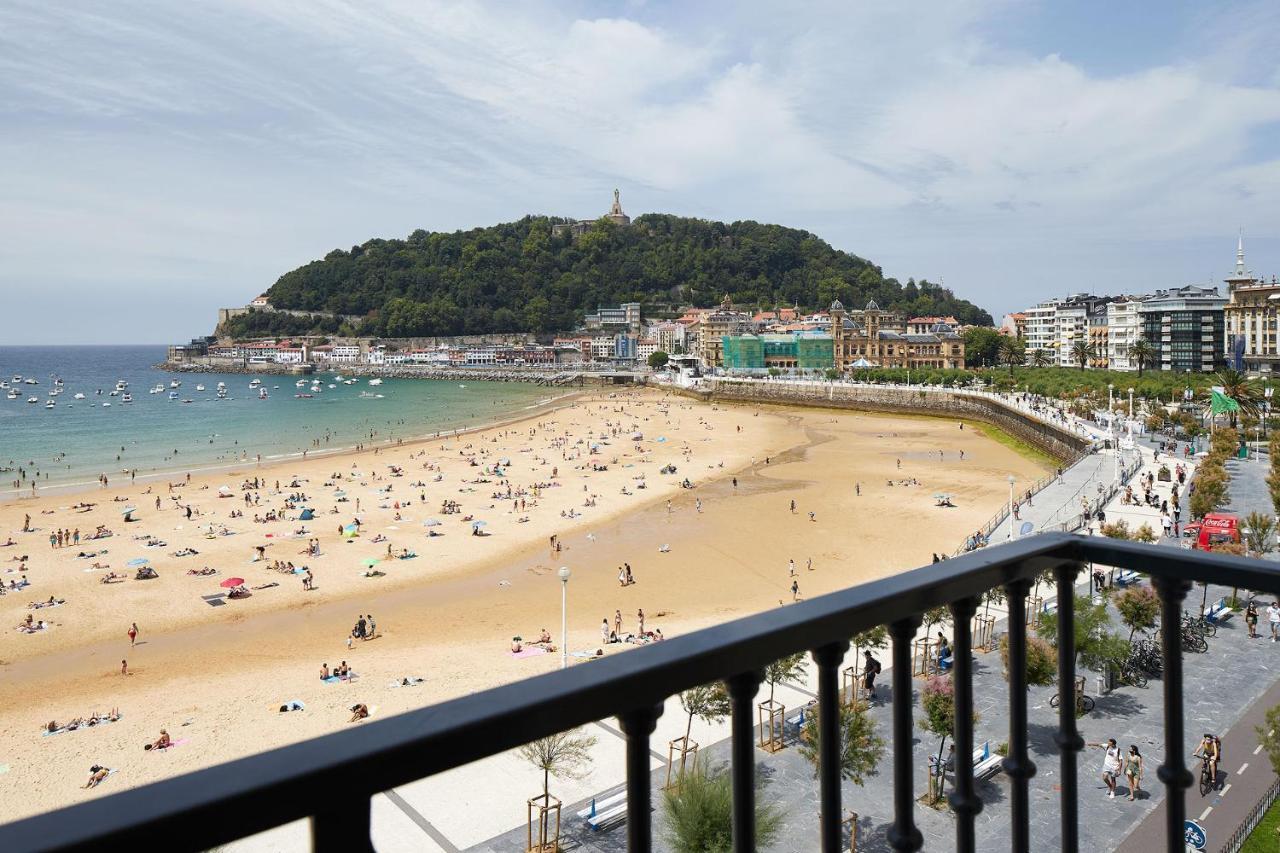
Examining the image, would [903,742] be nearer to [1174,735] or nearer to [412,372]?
[1174,735]

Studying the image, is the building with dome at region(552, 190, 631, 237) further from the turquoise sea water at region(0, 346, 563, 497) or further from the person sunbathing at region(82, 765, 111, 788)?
the person sunbathing at region(82, 765, 111, 788)

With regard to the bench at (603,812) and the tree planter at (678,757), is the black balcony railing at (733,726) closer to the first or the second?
the tree planter at (678,757)

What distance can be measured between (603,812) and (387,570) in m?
15.9

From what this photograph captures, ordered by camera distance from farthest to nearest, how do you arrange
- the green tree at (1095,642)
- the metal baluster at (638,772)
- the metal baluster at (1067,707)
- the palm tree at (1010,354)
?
the palm tree at (1010,354), the green tree at (1095,642), the metal baluster at (1067,707), the metal baluster at (638,772)

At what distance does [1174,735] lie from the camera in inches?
86.4

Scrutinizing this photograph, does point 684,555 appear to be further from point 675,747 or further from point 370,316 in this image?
point 370,316

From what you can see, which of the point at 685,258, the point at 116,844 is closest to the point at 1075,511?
the point at 116,844

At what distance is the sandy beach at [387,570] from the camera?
590 inches

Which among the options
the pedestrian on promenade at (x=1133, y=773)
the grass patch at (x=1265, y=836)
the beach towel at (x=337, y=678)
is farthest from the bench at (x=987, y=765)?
the beach towel at (x=337, y=678)

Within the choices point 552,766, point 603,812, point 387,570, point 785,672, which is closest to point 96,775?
point 552,766

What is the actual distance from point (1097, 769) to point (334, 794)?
11200 millimetres

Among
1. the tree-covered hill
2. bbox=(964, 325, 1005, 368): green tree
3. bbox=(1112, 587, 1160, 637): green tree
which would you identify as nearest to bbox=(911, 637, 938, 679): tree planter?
bbox=(1112, 587, 1160, 637): green tree

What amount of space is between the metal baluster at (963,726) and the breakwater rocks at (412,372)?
11576 cm

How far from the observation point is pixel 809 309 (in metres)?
150
